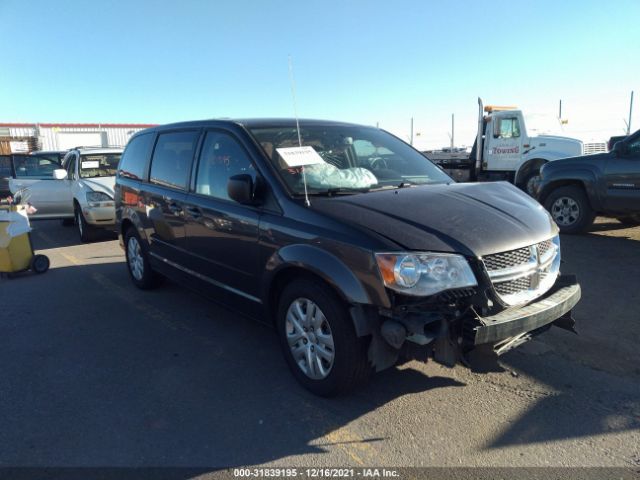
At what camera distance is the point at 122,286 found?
19.4 feet

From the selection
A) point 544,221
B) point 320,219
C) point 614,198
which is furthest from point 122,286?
point 614,198

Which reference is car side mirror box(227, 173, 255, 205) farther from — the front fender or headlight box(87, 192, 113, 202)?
headlight box(87, 192, 113, 202)

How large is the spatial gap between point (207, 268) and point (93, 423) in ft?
4.99

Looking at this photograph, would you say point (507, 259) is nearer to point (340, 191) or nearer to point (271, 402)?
point (340, 191)

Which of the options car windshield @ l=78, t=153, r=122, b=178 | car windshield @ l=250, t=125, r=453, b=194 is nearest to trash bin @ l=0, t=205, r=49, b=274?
car windshield @ l=78, t=153, r=122, b=178

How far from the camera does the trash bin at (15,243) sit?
6477mm

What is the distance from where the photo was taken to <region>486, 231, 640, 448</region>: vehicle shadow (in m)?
2.75

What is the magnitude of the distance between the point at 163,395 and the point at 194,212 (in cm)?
159

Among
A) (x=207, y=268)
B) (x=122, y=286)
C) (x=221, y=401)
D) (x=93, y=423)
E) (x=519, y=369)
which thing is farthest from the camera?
(x=122, y=286)

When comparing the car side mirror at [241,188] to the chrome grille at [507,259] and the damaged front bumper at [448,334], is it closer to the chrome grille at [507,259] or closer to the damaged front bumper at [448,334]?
the damaged front bumper at [448,334]

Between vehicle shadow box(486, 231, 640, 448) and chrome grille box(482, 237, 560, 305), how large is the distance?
72cm

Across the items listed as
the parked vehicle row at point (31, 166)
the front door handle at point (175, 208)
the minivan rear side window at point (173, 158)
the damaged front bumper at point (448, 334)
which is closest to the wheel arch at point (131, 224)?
the minivan rear side window at point (173, 158)

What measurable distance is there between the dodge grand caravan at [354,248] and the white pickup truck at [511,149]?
374 inches

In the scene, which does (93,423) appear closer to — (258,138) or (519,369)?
(258,138)
